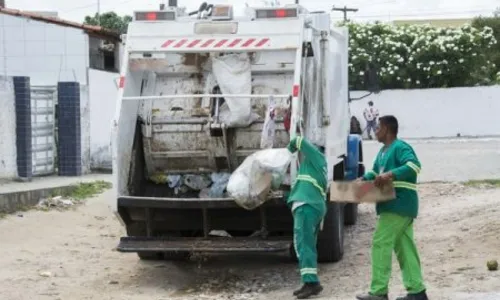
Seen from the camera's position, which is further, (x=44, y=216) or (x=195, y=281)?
(x=44, y=216)

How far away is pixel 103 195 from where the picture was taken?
14906 millimetres

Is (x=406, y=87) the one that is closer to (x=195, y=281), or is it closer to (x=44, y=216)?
(x=44, y=216)

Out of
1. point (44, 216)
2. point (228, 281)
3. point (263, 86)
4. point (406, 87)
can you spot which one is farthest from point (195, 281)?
point (406, 87)

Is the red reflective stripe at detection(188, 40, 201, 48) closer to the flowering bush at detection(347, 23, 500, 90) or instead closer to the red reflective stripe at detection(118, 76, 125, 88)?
the red reflective stripe at detection(118, 76, 125, 88)

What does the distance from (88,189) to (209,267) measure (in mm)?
5916

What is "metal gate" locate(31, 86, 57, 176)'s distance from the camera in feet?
51.9

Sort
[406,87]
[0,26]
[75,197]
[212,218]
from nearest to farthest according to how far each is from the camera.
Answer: [212,218] < [75,197] < [0,26] < [406,87]

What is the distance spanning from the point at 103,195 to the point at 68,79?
561cm

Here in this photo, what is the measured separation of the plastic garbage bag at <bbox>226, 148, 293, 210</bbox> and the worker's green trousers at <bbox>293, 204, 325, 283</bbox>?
18.1 inches

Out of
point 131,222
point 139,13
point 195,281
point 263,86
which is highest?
point 139,13

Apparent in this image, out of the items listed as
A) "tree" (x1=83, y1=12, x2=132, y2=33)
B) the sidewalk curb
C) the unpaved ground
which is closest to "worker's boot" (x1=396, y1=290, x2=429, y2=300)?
the unpaved ground

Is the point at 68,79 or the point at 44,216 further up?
the point at 68,79

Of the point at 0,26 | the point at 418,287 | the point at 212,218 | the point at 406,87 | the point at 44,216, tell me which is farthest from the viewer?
the point at 406,87

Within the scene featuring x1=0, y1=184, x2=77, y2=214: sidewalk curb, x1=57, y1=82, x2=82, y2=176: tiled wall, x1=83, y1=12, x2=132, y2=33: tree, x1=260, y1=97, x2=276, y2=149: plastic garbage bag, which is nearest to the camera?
x1=260, y1=97, x2=276, y2=149: plastic garbage bag
